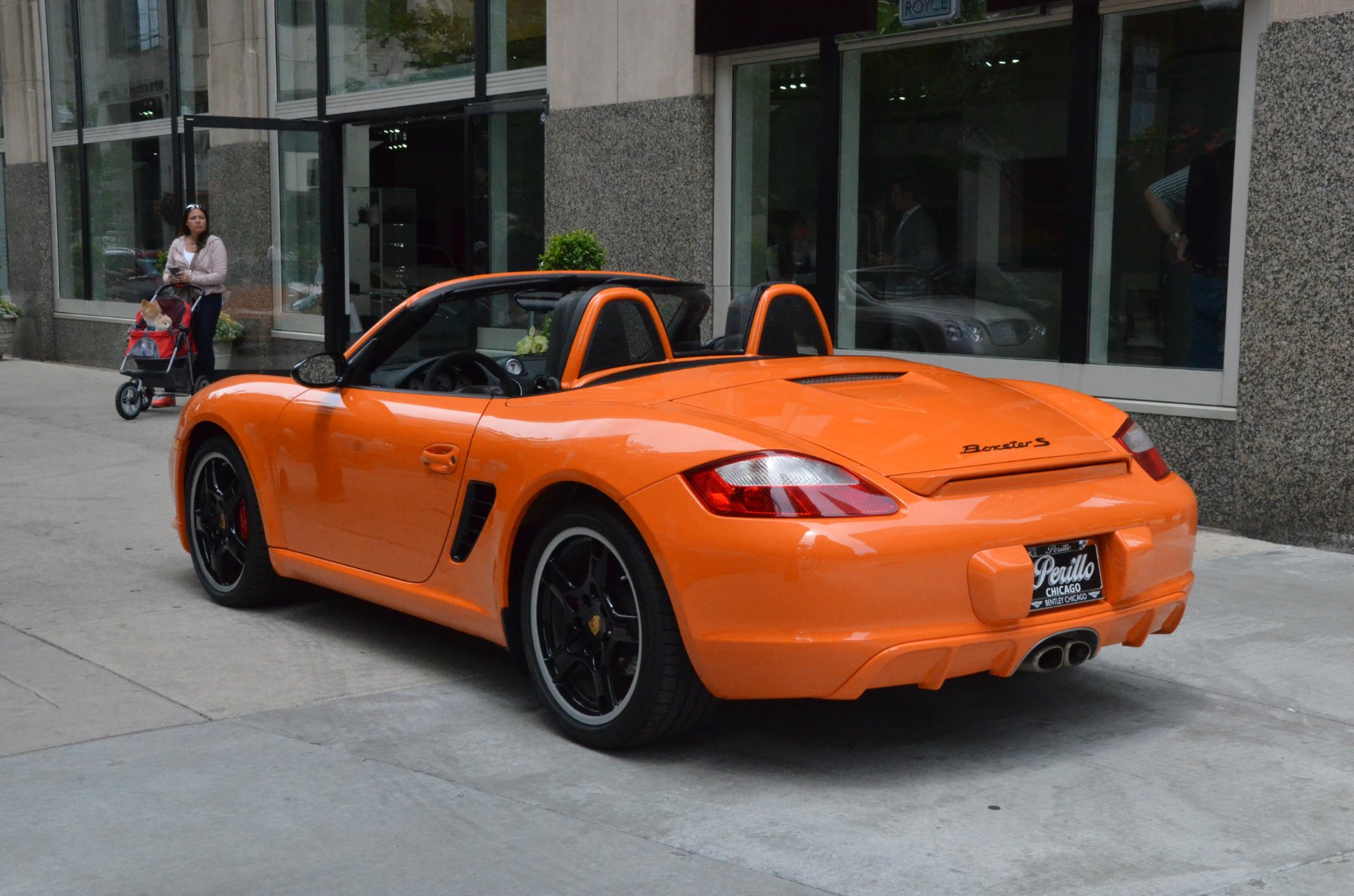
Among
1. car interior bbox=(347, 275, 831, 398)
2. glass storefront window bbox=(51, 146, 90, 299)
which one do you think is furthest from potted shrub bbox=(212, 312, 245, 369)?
car interior bbox=(347, 275, 831, 398)

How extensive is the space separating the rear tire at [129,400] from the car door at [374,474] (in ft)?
26.4

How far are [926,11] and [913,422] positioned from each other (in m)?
5.92

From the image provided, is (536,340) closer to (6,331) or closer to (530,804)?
(530,804)

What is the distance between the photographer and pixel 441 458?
15.9 feet

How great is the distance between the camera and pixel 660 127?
37.7 ft

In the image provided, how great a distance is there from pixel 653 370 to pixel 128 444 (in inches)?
307

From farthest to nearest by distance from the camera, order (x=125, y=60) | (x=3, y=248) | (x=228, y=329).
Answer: (x=3, y=248)
(x=125, y=60)
(x=228, y=329)

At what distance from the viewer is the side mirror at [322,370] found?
554cm

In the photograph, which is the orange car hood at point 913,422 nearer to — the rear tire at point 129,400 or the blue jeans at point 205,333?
the rear tire at point 129,400

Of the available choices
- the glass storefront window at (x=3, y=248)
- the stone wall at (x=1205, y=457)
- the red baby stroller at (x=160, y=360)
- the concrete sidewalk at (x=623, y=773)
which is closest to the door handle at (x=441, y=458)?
the concrete sidewalk at (x=623, y=773)

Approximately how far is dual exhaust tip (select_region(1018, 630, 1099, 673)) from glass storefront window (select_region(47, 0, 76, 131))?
1901cm

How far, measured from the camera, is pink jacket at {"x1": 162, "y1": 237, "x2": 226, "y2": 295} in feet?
45.9

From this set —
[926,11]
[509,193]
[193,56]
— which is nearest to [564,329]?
[926,11]

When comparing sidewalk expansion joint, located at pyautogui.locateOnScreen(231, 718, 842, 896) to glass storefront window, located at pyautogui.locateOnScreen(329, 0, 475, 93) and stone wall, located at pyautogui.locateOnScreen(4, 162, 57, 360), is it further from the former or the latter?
stone wall, located at pyautogui.locateOnScreen(4, 162, 57, 360)
